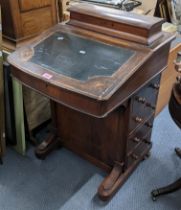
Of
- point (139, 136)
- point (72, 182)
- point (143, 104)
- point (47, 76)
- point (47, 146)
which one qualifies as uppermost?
point (47, 76)

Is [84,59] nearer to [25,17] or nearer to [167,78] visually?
Result: [25,17]

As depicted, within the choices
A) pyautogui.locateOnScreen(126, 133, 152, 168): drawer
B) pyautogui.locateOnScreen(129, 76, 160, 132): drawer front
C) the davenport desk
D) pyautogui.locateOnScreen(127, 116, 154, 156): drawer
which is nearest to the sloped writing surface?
the davenport desk

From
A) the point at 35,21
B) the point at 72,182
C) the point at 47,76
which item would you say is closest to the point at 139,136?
the point at 72,182

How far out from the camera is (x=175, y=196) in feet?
5.57

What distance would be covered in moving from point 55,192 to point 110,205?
1.15 feet

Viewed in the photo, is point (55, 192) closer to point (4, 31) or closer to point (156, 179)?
Result: point (156, 179)

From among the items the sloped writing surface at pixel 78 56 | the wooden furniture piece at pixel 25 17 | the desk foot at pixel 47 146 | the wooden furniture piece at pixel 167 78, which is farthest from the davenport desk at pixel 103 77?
the wooden furniture piece at pixel 167 78

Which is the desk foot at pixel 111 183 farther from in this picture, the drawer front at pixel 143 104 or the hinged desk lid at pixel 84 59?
the hinged desk lid at pixel 84 59

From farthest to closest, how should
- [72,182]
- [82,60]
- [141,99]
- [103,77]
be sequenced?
1. [72,182]
2. [141,99]
3. [82,60]
4. [103,77]

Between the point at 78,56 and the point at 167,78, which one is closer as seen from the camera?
the point at 78,56

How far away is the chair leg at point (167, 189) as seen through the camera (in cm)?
163

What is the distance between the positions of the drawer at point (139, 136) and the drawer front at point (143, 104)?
50 millimetres

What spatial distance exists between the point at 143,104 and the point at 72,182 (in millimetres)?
691

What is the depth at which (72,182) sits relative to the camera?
1.78 metres
